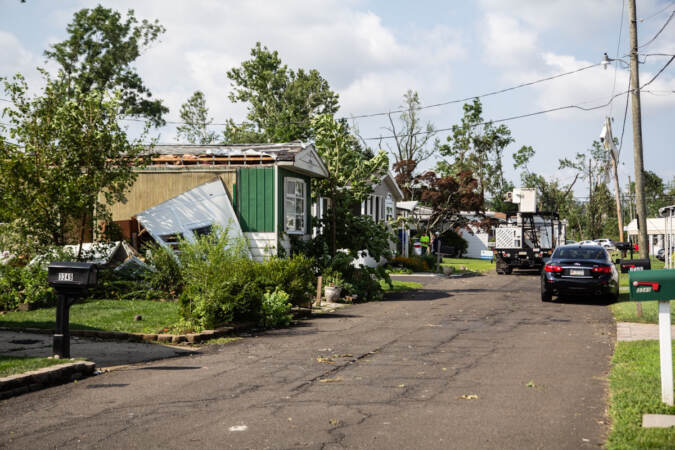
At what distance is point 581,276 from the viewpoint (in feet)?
56.6

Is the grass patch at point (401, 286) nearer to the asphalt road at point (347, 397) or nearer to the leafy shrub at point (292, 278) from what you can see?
the leafy shrub at point (292, 278)

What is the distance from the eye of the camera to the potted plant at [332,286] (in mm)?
17875

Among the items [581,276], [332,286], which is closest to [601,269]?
[581,276]

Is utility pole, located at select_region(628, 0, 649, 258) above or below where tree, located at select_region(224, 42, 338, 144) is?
below

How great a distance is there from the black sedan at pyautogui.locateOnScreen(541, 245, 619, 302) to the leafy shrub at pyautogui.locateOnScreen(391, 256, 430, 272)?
48.5ft

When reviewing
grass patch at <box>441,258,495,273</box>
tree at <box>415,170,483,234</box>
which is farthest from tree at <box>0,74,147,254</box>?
tree at <box>415,170,483,234</box>

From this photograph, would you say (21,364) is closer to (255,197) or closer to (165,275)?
(165,275)

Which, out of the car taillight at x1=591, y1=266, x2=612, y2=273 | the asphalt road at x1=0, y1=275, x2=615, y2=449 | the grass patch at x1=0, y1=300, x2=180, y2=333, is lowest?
the asphalt road at x1=0, y1=275, x2=615, y2=449

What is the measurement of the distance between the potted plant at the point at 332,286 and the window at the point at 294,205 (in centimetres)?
189

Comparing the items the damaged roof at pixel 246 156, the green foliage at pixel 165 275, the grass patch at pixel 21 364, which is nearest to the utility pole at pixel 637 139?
the damaged roof at pixel 246 156

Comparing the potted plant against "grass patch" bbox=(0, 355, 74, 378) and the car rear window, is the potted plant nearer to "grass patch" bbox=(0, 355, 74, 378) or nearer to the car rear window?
the car rear window

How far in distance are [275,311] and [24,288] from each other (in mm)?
5941

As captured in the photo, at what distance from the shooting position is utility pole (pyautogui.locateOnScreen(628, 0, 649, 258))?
20.3m

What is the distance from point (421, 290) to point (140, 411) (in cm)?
1653
